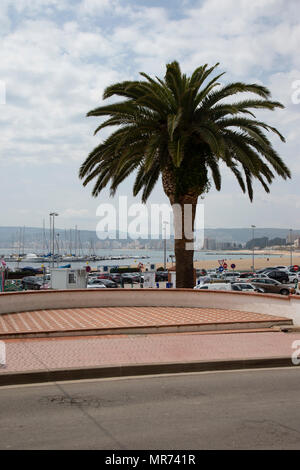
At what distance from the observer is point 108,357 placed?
10.3 meters

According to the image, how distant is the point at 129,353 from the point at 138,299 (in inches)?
315

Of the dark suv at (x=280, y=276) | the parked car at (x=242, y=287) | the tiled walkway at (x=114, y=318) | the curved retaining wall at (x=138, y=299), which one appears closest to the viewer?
the tiled walkway at (x=114, y=318)

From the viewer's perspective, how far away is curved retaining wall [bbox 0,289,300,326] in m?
16.5

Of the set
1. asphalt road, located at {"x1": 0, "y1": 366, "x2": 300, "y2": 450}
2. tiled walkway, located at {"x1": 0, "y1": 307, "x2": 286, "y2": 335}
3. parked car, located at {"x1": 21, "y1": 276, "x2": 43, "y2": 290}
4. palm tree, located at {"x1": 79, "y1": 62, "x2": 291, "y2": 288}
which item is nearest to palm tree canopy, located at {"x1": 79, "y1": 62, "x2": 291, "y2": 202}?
palm tree, located at {"x1": 79, "y1": 62, "x2": 291, "y2": 288}

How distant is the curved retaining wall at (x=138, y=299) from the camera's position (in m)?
16.5

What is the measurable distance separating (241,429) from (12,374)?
4.56m

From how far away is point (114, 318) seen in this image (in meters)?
15.5

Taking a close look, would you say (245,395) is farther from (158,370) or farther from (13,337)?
(13,337)

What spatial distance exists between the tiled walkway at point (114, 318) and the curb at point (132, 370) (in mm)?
3719
